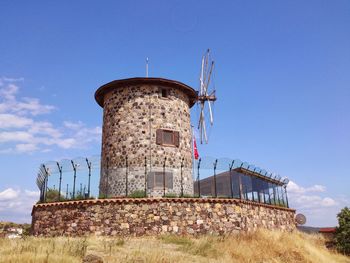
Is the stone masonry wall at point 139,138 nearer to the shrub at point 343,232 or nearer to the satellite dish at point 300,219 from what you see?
the shrub at point 343,232

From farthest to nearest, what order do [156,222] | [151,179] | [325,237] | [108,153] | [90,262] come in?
[325,237] < [108,153] < [151,179] < [156,222] < [90,262]

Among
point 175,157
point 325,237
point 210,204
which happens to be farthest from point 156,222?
point 325,237

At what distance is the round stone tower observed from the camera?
22016mm

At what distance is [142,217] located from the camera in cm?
1792

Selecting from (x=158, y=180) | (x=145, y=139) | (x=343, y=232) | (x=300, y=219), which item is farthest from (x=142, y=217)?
(x=300, y=219)

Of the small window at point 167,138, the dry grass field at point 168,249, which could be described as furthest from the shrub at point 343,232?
the small window at point 167,138

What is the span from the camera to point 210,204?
18.8 meters

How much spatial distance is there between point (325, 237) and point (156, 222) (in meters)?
15.6

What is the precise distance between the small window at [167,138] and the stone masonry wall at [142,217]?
5394 mm

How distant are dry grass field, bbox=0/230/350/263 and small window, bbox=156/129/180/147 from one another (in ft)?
24.0

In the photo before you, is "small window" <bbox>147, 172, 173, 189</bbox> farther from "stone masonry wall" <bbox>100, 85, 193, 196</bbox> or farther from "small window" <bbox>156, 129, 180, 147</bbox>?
"small window" <bbox>156, 129, 180, 147</bbox>

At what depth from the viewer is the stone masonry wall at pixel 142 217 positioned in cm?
1777

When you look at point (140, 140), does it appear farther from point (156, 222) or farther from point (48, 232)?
point (48, 232)

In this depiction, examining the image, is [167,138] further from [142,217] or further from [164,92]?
[142,217]
